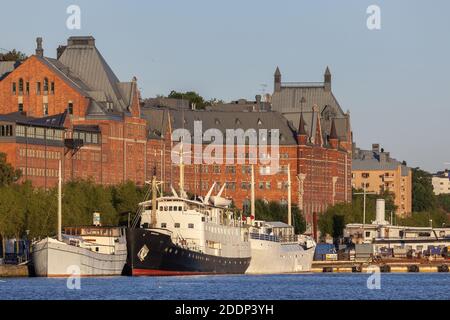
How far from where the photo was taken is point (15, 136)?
16425 centimetres

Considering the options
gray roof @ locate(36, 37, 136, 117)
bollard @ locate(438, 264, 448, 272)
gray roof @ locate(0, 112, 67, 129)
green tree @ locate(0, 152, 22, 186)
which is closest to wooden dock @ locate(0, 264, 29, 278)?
bollard @ locate(438, 264, 448, 272)

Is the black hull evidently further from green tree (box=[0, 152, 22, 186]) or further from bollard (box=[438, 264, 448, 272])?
green tree (box=[0, 152, 22, 186])

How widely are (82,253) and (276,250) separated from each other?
24131 millimetres

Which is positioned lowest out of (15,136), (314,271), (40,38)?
(314,271)

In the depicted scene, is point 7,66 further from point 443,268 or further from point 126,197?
point 443,268

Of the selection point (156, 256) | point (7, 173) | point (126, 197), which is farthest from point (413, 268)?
point (7, 173)

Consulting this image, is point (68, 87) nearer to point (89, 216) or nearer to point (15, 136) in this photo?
point (15, 136)

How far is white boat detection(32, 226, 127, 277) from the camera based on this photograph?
10288 cm

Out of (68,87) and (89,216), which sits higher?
(68,87)

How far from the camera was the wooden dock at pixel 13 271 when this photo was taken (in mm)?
103025

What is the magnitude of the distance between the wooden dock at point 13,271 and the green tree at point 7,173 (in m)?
44.1
